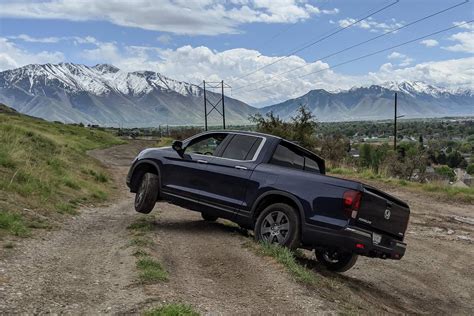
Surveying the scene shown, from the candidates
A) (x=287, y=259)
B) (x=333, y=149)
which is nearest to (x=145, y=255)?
(x=287, y=259)

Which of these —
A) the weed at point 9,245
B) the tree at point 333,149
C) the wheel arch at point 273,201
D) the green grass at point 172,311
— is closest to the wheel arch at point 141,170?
the wheel arch at point 273,201

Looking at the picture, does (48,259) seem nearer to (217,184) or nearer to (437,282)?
(217,184)

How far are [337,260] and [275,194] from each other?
1.53m

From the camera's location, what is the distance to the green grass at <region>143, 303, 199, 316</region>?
14.7 ft

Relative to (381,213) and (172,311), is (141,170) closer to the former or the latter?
(381,213)

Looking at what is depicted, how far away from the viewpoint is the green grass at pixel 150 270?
568 cm

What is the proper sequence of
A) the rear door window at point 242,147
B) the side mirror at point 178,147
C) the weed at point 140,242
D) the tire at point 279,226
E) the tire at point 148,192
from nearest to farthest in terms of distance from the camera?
the tire at point 279,226 → the weed at point 140,242 → the rear door window at point 242,147 → the side mirror at point 178,147 → the tire at point 148,192

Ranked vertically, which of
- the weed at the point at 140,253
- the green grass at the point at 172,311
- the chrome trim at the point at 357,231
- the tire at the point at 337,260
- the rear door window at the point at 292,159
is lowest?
the tire at the point at 337,260

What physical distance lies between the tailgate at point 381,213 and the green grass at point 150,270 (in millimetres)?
2627

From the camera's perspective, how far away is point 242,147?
8.63m

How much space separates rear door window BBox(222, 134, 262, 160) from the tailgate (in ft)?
6.84

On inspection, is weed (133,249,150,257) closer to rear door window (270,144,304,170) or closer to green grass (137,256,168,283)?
green grass (137,256,168,283)

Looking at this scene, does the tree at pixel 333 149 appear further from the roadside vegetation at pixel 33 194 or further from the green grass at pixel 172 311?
the green grass at pixel 172 311

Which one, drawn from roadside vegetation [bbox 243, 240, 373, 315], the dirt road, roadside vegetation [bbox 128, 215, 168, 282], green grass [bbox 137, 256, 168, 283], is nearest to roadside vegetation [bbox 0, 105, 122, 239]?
the dirt road
